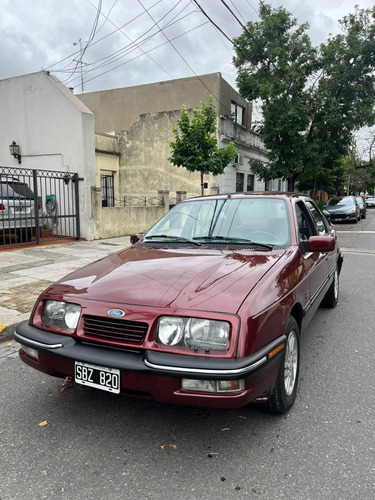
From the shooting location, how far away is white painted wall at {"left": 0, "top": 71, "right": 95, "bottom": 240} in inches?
465

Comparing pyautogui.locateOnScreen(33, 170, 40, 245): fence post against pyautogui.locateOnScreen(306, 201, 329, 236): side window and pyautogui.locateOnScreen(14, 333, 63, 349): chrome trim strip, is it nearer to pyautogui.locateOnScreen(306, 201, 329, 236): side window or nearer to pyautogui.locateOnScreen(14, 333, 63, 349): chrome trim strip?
pyautogui.locateOnScreen(306, 201, 329, 236): side window

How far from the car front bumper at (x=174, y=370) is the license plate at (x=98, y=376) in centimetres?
3

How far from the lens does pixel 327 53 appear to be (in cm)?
1805

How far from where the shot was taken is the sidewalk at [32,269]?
4973mm

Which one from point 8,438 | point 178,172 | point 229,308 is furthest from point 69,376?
point 178,172

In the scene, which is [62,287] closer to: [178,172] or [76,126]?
[76,126]

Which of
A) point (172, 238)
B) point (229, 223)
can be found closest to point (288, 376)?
point (229, 223)

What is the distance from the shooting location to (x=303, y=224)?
3961 millimetres

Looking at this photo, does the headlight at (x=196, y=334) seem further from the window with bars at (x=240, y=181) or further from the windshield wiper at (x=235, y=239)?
the window with bars at (x=240, y=181)

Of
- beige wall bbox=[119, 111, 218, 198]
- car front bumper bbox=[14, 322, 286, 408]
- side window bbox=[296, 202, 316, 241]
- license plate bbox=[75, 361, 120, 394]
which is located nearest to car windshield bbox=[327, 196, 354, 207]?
beige wall bbox=[119, 111, 218, 198]

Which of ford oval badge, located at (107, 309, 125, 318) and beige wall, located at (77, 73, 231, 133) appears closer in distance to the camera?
ford oval badge, located at (107, 309, 125, 318)

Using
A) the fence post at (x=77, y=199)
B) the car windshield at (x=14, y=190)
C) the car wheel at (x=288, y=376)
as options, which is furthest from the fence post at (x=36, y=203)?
the car wheel at (x=288, y=376)

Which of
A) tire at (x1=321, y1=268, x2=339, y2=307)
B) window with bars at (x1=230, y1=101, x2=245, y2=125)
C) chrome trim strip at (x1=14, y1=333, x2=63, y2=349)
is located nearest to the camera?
chrome trim strip at (x1=14, y1=333, x2=63, y2=349)

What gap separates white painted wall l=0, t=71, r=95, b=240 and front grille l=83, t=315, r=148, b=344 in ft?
32.4
